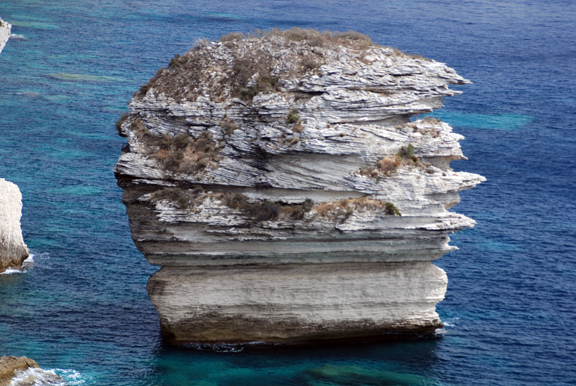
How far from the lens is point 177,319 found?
4562cm

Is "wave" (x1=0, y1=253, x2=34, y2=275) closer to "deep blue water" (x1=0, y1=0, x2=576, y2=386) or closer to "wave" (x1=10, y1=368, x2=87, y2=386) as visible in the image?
"deep blue water" (x1=0, y1=0, x2=576, y2=386)

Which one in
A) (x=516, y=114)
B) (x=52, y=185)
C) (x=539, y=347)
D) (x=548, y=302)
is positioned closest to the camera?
(x=539, y=347)

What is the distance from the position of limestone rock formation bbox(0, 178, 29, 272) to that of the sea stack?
606 inches

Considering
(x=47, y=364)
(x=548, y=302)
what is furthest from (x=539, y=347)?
(x=47, y=364)

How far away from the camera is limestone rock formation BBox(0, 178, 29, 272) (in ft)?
180

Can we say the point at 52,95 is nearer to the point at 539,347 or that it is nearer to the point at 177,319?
the point at 177,319

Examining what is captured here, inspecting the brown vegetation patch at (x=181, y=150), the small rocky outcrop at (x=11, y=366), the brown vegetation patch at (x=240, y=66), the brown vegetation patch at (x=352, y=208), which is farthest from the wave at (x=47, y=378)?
the brown vegetation patch at (x=240, y=66)

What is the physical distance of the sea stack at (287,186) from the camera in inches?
1721

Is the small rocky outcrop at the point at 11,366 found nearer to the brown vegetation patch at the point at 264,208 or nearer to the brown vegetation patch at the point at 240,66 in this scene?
the brown vegetation patch at the point at 264,208

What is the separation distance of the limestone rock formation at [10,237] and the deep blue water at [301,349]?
62.8 inches

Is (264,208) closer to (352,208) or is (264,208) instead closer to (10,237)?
(352,208)

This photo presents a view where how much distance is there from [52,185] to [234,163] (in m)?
33.7

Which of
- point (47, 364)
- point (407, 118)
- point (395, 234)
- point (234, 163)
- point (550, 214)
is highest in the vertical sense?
point (407, 118)

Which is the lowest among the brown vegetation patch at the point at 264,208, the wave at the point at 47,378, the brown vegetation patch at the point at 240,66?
the wave at the point at 47,378
